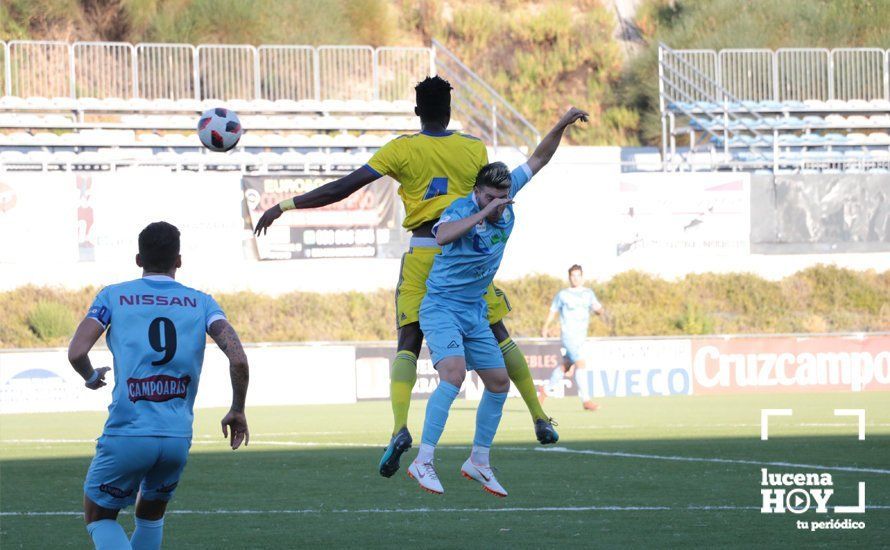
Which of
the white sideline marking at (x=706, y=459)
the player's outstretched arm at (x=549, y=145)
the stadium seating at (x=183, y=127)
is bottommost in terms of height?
the white sideline marking at (x=706, y=459)

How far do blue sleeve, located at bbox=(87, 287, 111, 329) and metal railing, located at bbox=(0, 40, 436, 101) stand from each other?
25.4 m

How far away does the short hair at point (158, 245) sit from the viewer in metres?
6.55

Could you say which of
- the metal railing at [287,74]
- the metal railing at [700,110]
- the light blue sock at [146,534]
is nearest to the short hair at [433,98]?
the light blue sock at [146,534]

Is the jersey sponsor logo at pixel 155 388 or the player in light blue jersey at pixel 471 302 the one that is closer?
the jersey sponsor logo at pixel 155 388

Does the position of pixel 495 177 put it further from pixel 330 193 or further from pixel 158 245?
pixel 158 245

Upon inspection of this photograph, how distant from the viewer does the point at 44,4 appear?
40312mm

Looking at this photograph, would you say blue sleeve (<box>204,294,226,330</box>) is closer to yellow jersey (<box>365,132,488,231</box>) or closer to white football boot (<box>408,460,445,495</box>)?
yellow jersey (<box>365,132,488,231</box>)

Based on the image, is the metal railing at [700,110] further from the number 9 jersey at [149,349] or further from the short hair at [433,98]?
the number 9 jersey at [149,349]

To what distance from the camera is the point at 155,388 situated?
6.52m

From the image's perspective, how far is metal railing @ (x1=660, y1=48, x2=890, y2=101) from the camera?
3584 cm

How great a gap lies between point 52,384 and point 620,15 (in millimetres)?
29450

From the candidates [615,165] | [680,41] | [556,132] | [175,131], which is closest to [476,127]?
[615,165]

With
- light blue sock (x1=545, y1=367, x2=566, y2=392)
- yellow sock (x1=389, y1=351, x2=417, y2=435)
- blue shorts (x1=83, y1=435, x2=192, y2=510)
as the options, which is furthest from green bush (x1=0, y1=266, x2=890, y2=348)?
blue shorts (x1=83, y1=435, x2=192, y2=510)

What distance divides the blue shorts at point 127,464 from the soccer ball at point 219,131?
347 centimetres
